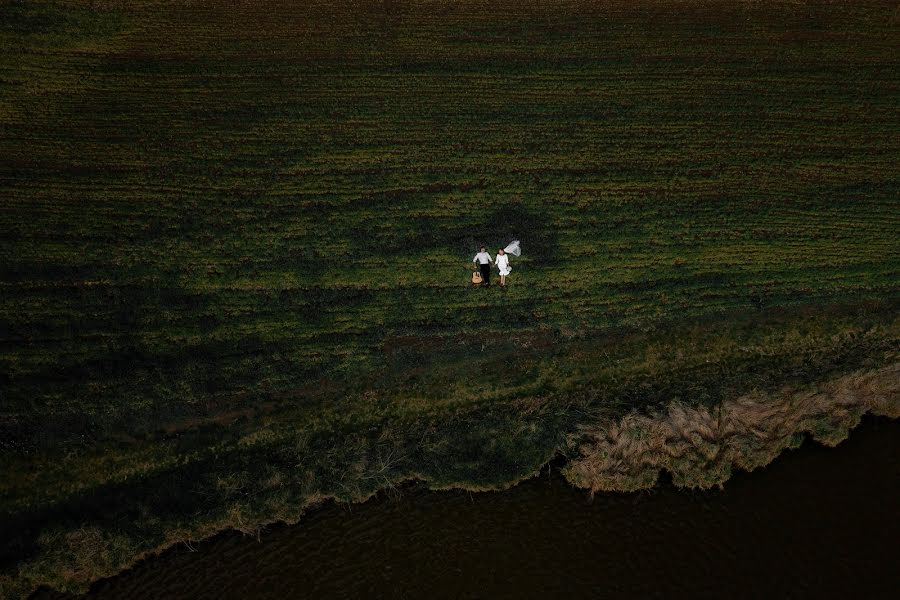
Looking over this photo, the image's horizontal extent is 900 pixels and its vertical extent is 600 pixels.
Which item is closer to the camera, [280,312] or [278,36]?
[280,312]

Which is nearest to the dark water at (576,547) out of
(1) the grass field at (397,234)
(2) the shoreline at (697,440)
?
(2) the shoreline at (697,440)

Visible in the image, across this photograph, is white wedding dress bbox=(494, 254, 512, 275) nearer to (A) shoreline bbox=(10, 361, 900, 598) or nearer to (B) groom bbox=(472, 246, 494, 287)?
(B) groom bbox=(472, 246, 494, 287)

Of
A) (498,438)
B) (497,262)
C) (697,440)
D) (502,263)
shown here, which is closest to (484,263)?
(497,262)

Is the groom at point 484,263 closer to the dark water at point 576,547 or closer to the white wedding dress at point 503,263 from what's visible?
the white wedding dress at point 503,263

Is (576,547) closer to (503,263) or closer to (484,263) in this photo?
(503,263)

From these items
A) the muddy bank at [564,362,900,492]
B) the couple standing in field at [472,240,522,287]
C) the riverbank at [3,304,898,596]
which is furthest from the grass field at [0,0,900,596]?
the muddy bank at [564,362,900,492]

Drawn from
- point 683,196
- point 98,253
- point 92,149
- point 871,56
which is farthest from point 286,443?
point 871,56

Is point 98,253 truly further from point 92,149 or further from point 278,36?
point 278,36

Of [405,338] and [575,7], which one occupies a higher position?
[575,7]
